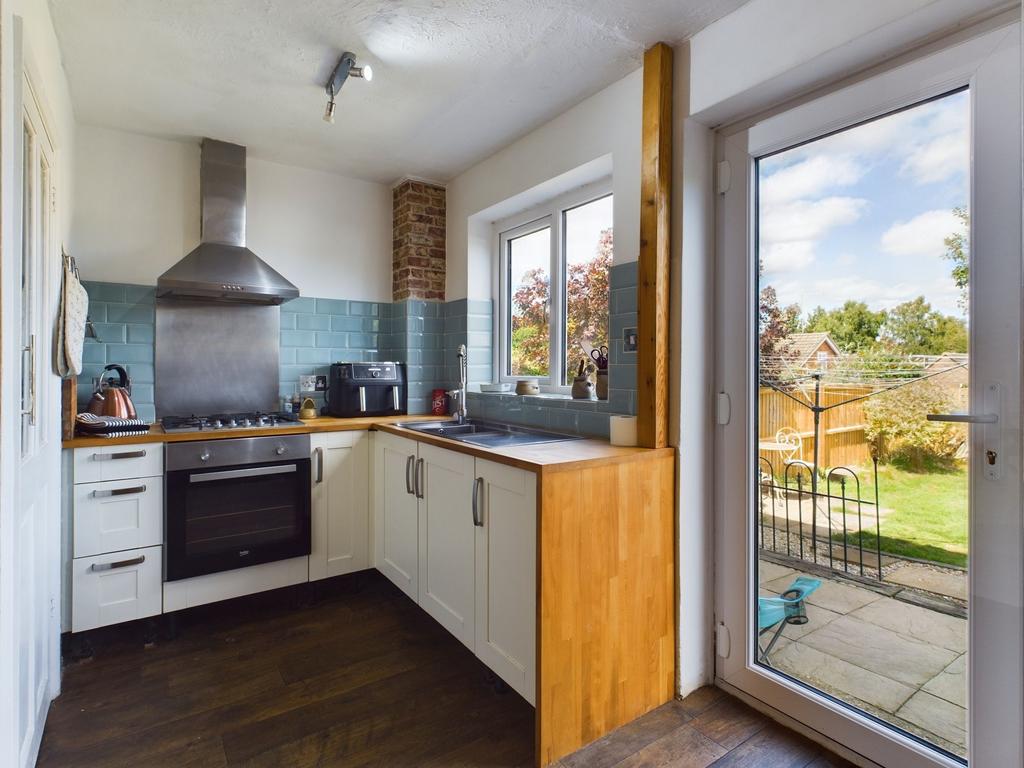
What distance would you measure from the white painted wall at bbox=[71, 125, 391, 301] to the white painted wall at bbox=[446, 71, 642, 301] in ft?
1.84

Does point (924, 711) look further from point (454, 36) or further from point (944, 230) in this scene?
point (454, 36)

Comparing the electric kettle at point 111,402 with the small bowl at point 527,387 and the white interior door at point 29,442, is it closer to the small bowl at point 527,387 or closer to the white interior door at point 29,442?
the white interior door at point 29,442

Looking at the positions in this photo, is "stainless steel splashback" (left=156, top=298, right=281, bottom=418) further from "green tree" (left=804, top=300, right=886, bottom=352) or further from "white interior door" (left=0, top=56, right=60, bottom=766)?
"green tree" (left=804, top=300, right=886, bottom=352)

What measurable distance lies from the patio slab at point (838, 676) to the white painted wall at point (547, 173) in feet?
5.17

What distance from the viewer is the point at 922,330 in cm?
158

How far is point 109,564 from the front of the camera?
240 centimetres

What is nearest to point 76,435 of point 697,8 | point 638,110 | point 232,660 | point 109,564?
point 109,564

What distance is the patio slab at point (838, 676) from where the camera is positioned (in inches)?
65.8

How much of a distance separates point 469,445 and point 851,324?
1360 millimetres

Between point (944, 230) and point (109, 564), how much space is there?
10.7 ft

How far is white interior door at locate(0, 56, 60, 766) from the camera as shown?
1295 millimetres

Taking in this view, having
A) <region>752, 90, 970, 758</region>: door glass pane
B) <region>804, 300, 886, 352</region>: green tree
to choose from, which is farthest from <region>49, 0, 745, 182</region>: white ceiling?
<region>804, 300, 886, 352</region>: green tree

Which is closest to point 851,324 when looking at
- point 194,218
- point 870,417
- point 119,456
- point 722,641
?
point 870,417

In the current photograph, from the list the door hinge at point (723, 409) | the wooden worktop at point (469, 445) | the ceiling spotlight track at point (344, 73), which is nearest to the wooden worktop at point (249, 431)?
the wooden worktop at point (469, 445)
